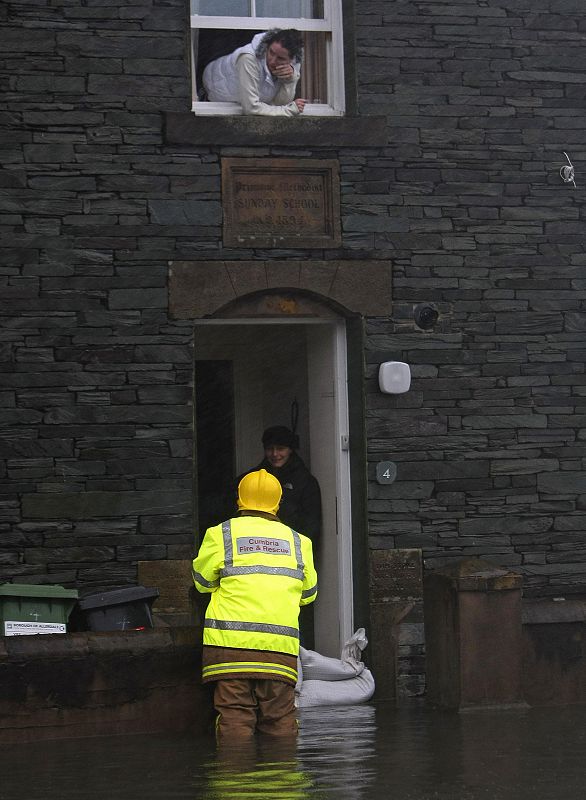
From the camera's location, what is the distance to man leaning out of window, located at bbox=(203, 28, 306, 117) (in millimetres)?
11148

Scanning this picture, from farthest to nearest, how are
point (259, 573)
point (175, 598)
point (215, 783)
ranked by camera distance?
point (175, 598), point (259, 573), point (215, 783)

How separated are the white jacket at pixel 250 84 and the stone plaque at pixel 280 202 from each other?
0.39 meters

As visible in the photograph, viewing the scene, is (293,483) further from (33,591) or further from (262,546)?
(262,546)

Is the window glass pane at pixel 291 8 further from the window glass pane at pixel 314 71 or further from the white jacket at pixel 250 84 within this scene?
the white jacket at pixel 250 84

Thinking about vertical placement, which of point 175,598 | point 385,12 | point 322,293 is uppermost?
point 385,12

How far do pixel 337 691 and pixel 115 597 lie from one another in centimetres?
191

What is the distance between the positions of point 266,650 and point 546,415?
3.85 m

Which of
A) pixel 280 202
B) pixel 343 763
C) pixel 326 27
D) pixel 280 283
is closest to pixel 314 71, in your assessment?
pixel 326 27

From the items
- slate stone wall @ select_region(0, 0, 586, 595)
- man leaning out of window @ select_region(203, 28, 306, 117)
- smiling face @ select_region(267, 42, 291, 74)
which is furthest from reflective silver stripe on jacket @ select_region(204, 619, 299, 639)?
smiling face @ select_region(267, 42, 291, 74)

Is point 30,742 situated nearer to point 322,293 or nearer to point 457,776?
point 457,776

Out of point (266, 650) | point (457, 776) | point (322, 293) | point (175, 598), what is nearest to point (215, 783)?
point (457, 776)

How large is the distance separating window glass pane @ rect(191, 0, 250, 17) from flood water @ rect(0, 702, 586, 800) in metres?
5.17

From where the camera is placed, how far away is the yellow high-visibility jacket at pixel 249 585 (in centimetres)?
837

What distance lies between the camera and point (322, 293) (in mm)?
11180
